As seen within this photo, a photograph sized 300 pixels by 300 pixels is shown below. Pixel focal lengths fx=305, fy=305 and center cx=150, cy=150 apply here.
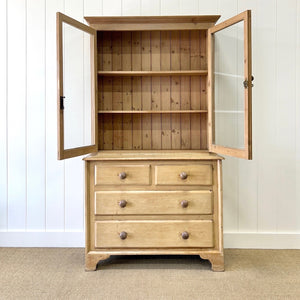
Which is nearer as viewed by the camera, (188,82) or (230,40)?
(230,40)

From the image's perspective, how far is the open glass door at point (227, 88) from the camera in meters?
2.15

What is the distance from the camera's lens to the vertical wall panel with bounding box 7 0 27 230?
2.68 metres

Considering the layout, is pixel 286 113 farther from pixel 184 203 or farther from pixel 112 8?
pixel 112 8

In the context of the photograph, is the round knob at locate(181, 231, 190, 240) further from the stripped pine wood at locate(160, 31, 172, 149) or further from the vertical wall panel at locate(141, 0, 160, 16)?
the vertical wall panel at locate(141, 0, 160, 16)

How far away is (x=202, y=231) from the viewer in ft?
7.26

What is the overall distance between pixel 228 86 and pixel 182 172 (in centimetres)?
78

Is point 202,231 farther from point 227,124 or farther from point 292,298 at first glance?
point 227,124

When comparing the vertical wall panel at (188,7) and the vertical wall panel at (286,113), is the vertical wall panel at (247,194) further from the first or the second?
the vertical wall panel at (188,7)

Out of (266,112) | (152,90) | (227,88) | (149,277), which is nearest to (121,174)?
(149,277)

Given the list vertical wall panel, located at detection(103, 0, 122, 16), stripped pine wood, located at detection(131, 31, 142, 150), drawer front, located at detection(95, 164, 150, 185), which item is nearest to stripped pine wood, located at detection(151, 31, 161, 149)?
stripped pine wood, located at detection(131, 31, 142, 150)

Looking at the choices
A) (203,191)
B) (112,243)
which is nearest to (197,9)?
(203,191)

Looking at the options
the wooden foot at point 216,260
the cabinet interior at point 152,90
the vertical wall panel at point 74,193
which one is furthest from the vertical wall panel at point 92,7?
the wooden foot at point 216,260

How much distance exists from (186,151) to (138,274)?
103cm

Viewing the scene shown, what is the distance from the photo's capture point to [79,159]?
2.71m
